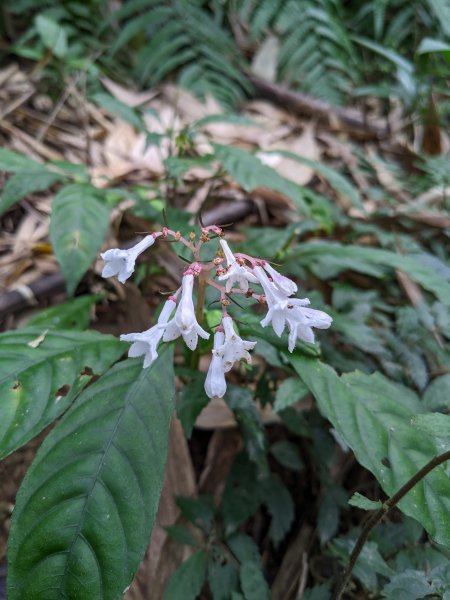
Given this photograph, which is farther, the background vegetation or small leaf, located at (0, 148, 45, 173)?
small leaf, located at (0, 148, 45, 173)

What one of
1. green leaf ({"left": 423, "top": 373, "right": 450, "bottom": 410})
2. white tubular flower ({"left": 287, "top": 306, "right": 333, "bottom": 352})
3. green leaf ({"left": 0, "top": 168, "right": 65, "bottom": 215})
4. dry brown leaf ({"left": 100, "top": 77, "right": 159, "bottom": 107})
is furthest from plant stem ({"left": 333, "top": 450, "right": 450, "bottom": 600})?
dry brown leaf ({"left": 100, "top": 77, "right": 159, "bottom": 107})

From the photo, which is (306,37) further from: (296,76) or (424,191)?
(424,191)

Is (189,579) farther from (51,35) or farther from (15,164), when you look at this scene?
(51,35)

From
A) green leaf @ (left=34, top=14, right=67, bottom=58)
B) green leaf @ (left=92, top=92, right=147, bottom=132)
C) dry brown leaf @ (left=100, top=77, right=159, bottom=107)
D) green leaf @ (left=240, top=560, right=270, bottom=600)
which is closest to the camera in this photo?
green leaf @ (left=240, top=560, right=270, bottom=600)

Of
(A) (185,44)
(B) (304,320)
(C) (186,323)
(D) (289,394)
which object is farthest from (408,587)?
(A) (185,44)

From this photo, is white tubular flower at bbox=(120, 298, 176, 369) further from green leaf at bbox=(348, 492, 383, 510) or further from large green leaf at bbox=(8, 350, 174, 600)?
green leaf at bbox=(348, 492, 383, 510)

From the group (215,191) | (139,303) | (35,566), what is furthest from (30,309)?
(35,566)

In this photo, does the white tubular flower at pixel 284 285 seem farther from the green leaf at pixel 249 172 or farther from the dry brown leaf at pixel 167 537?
the dry brown leaf at pixel 167 537
